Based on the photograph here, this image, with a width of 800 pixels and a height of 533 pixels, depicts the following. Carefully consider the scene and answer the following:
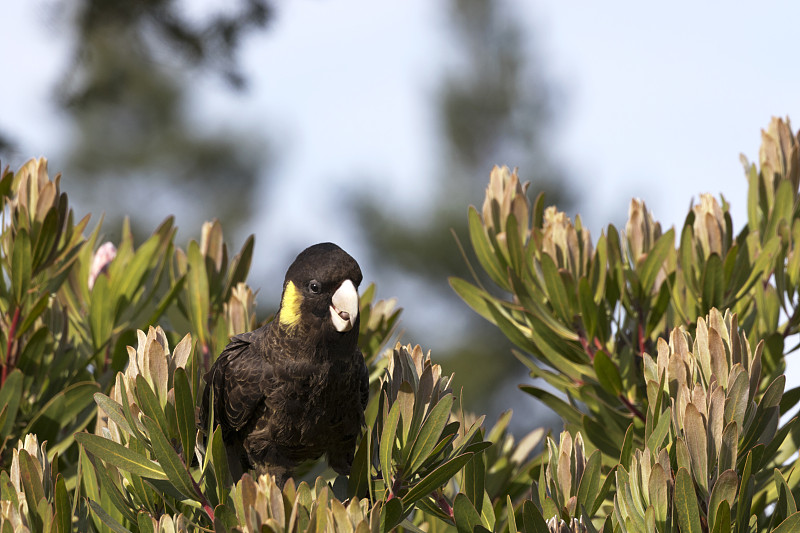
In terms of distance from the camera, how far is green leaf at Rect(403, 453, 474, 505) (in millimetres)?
1427

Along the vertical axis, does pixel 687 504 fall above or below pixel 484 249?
below

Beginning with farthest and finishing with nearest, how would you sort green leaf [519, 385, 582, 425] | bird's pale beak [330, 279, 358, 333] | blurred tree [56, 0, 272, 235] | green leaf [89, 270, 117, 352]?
blurred tree [56, 0, 272, 235] → green leaf [89, 270, 117, 352] → green leaf [519, 385, 582, 425] → bird's pale beak [330, 279, 358, 333]

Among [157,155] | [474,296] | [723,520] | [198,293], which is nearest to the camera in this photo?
[723,520]

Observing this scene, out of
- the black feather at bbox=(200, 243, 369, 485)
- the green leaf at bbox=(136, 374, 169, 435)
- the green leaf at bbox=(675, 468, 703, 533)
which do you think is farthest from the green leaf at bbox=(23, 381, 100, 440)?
the green leaf at bbox=(675, 468, 703, 533)

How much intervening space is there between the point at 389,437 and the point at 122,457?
19.9 inches

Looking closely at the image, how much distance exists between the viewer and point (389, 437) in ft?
4.77

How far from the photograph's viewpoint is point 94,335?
7.22ft

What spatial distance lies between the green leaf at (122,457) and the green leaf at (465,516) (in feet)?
1.85

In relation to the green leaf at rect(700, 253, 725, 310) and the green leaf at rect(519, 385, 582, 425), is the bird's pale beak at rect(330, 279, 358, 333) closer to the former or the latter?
the green leaf at rect(519, 385, 582, 425)

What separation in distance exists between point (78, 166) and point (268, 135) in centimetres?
488

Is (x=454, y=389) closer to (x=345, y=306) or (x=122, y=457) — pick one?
(x=345, y=306)

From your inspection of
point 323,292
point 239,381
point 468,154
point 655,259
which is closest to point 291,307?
point 323,292

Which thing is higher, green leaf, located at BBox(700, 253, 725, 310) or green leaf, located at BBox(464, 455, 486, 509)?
green leaf, located at BBox(700, 253, 725, 310)

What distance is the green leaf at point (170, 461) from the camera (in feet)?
4.64
